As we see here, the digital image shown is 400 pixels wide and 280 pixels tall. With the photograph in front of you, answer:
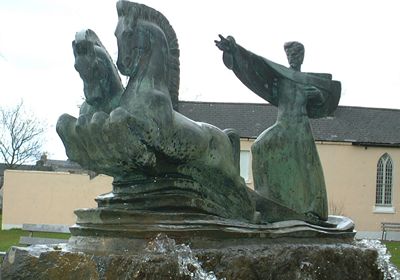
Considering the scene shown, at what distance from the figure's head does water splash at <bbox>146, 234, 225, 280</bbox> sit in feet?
8.34

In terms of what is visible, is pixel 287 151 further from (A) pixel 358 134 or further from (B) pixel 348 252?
(A) pixel 358 134

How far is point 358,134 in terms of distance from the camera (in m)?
34.9

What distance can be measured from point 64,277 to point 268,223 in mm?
1781

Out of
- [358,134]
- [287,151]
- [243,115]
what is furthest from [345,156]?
[287,151]

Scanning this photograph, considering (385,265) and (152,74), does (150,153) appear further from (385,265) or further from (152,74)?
(385,265)

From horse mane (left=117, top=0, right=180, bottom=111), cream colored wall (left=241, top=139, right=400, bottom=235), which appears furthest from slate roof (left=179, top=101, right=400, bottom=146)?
horse mane (left=117, top=0, right=180, bottom=111)

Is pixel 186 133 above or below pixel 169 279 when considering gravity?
above

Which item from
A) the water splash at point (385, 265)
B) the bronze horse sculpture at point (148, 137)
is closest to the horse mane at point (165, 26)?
the bronze horse sculpture at point (148, 137)

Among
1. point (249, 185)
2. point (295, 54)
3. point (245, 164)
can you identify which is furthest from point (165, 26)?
point (245, 164)

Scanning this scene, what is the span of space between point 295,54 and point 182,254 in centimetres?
268

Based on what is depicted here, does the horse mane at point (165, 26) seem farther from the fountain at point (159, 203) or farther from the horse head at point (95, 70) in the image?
the horse head at point (95, 70)

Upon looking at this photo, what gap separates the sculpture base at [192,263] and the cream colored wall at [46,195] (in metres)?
24.6

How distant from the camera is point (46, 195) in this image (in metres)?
30.0

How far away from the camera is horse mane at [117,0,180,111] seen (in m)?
5.46
